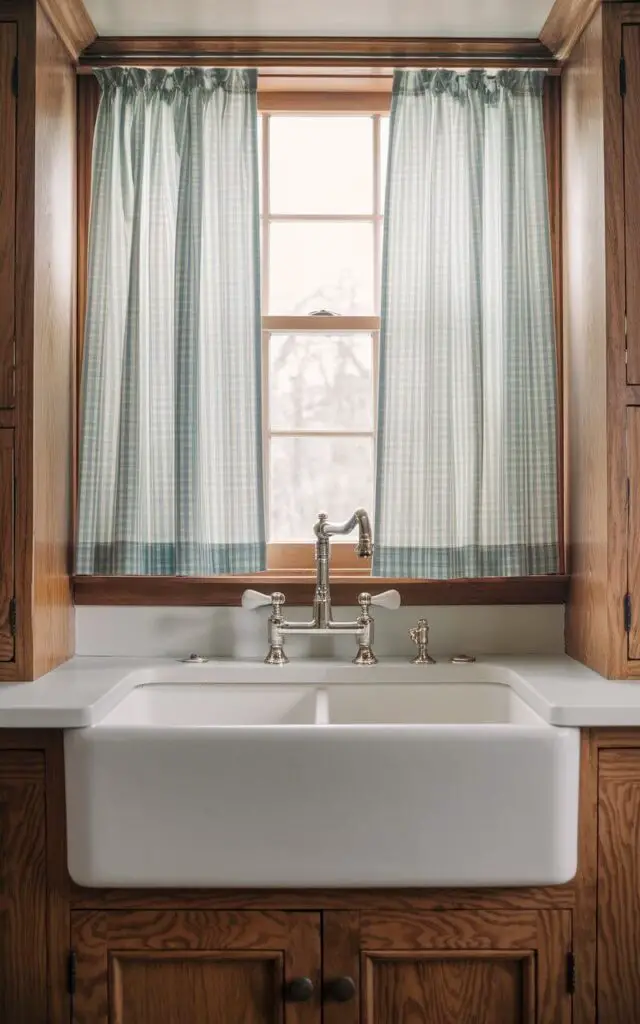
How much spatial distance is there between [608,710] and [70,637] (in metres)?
1.25

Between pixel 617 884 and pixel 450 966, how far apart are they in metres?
0.34

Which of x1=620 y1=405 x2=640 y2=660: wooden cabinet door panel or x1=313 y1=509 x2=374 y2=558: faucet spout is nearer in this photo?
x1=620 y1=405 x2=640 y2=660: wooden cabinet door panel

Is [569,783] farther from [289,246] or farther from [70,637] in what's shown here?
[289,246]

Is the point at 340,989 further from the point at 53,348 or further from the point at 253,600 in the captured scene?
the point at 53,348

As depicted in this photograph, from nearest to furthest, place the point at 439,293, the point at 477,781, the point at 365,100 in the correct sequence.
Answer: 1. the point at 477,781
2. the point at 439,293
3. the point at 365,100

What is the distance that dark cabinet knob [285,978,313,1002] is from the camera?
62.0 inches

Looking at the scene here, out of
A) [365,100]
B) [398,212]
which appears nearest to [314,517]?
[398,212]

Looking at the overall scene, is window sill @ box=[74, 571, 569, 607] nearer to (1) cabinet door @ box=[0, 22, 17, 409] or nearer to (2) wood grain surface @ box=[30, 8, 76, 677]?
(2) wood grain surface @ box=[30, 8, 76, 677]

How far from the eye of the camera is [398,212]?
2.11 metres

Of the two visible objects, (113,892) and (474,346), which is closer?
(113,892)

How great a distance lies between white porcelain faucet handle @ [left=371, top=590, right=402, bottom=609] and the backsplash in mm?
130

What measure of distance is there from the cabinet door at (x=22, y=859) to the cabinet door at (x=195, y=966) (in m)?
0.08

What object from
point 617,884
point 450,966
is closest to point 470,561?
point 617,884

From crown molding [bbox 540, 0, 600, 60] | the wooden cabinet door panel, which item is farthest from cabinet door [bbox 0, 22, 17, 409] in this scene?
the wooden cabinet door panel
